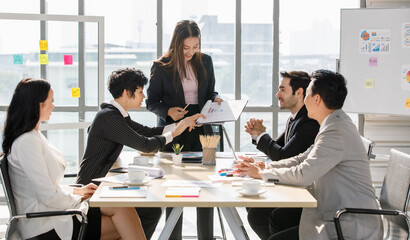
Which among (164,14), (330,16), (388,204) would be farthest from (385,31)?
(388,204)

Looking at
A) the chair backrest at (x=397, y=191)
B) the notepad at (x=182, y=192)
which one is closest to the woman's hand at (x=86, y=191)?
the notepad at (x=182, y=192)

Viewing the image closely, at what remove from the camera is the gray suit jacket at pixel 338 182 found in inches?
89.7

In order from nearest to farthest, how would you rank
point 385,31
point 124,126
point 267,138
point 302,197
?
point 302,197, point 124,126, point 267,138, point 385,31

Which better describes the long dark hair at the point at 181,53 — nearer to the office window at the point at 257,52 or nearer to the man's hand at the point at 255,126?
the man's hand at the point at 255,126

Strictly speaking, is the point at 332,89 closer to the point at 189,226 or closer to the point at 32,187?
the point at 32,187

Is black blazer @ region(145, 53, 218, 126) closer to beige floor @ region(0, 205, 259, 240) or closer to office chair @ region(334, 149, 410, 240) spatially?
beige floor @ region(0, 205, 259, 240)

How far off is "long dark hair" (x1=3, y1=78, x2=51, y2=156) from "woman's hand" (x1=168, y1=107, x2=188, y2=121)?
1244 millimetres

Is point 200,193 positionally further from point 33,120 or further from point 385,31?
point 385,31

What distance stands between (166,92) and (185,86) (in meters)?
0.14

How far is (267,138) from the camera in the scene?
10.1 feet

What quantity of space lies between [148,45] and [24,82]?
3087 mm

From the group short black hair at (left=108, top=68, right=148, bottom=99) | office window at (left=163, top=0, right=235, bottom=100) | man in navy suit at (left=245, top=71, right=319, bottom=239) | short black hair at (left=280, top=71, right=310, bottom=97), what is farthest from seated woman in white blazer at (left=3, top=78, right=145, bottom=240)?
office window at (left=163, top=0, right=235, bottom=100)

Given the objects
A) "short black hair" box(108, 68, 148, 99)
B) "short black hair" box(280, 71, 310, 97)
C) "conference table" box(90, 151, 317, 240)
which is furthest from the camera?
"short black hair" box(280, 71, 310, 97)

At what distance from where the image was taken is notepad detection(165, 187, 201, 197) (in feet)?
7.01
